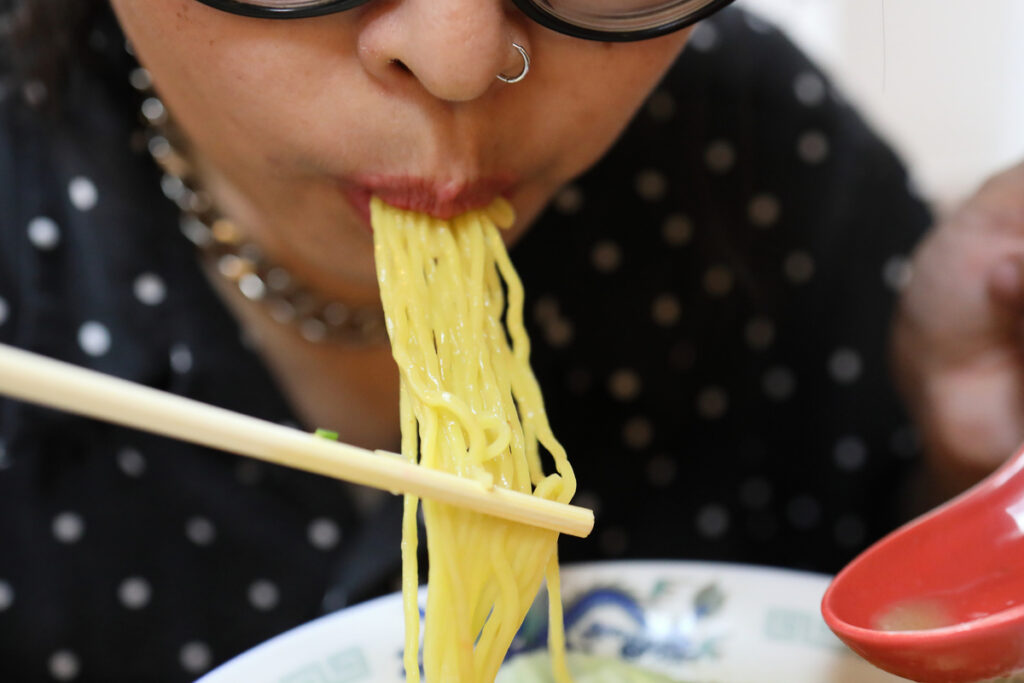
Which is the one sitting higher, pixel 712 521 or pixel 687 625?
pixel 687 625

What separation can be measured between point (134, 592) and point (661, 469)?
2.95 ft

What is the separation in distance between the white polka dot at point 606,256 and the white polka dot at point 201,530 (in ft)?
2.47

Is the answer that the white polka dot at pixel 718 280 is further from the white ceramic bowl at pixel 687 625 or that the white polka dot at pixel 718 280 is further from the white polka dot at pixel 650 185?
the white ceramic bowl at pixel 687 625

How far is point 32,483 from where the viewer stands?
1.36 m

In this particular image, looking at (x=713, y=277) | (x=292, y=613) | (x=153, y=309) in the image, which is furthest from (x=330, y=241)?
(x=713, y=277)

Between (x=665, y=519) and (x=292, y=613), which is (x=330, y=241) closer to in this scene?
(x=292, y=613)

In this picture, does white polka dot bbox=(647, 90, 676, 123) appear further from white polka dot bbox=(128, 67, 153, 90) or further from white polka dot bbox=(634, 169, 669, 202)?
white polka dot bbox=(128, 67, 153, 90)

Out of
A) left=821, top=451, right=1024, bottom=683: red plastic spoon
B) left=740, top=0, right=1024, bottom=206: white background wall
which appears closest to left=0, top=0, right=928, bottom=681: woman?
left=821, top=451, right=1024, bottom=683: red plastic spoon

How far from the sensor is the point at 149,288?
51.9 inches

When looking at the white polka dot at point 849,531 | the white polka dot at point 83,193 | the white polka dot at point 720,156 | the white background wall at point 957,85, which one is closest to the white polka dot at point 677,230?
the white polka dot at point 720,156

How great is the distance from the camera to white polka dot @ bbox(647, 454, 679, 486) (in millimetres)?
1625

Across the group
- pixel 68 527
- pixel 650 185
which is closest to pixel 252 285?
pixel 68 527

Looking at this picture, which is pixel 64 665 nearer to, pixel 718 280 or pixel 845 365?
pixel 718 280

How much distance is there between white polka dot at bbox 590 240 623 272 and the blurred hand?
0.47 m
